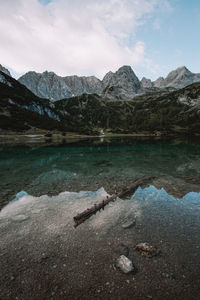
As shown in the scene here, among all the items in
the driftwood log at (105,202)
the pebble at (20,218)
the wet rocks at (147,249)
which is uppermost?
the wet rocks at (147,249)

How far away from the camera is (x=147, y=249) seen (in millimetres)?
11820

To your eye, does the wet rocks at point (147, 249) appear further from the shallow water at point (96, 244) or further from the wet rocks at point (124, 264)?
the wet rocks at point (124, 264)

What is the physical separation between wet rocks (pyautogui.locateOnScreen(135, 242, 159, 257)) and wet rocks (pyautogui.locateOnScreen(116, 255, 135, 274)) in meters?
1.55

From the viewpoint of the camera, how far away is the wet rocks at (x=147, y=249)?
38.1ft

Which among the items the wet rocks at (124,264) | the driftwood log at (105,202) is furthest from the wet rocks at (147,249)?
the driftwood log at (105,202)

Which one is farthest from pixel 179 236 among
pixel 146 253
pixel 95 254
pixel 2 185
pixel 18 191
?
pixel 2 185

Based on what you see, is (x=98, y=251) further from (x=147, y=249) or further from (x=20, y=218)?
(x=20, y=218)

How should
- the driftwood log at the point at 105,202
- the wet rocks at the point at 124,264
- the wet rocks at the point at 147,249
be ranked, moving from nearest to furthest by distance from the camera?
the wet rocks at the point at 124,264, the wet rocks at the point at 147,249, the driftwood log at the point at 105,202

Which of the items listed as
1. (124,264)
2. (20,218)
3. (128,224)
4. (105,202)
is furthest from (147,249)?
(20,218)

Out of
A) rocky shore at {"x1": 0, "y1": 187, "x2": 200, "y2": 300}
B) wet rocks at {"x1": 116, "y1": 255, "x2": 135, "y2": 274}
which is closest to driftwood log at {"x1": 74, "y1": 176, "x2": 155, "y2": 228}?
rocky shore at {"x1": 0, "y1": 187, "x2": 200, "y2": 300}

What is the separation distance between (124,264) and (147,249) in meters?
2.32

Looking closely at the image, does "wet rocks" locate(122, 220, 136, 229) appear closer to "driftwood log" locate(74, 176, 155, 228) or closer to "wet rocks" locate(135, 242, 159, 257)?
"wet rocks" locate(135, 242, 159, 257)

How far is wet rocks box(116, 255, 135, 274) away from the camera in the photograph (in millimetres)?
10109

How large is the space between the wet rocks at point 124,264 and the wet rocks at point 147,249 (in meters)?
1.55
